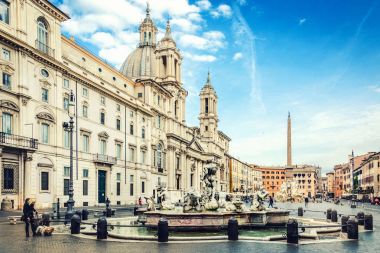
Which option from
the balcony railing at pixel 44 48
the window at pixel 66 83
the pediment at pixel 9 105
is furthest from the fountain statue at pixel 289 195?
the pediment at pixel 9 105

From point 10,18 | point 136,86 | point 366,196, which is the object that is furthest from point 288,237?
point 366,196

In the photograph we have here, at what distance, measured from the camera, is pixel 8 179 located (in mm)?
34312

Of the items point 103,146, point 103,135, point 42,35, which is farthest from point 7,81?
point 103,146

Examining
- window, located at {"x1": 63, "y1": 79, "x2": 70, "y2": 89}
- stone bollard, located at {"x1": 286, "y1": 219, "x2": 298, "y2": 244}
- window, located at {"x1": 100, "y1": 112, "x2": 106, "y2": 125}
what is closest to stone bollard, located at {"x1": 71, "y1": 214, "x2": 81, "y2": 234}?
stone bollard, located at {"x1": 286, "y1": 219, "x2": 298, "y2": 244}

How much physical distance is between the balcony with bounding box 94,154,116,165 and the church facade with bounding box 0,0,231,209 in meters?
0.05

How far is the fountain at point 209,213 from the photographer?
69.4 feet

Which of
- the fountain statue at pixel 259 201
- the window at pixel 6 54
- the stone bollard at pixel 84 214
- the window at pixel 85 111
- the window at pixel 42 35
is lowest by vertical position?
the stone bollard at pixel 84 214

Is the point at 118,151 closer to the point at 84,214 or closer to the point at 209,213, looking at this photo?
the point at 84,214

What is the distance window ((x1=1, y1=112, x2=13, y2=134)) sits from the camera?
1351 inches

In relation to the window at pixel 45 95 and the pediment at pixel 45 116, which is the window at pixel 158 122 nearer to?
the pediment at pixel 45 116

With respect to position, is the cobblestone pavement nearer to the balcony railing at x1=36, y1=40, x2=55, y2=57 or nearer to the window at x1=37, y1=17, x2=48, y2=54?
the balcony railing at x1=36, y1=40, x2=55, y2=57

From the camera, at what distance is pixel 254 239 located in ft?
56.7

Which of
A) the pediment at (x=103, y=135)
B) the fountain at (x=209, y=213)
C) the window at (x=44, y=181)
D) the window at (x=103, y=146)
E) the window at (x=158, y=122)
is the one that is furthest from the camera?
the window at (x=158, y=122)

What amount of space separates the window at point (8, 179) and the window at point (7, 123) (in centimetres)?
303
